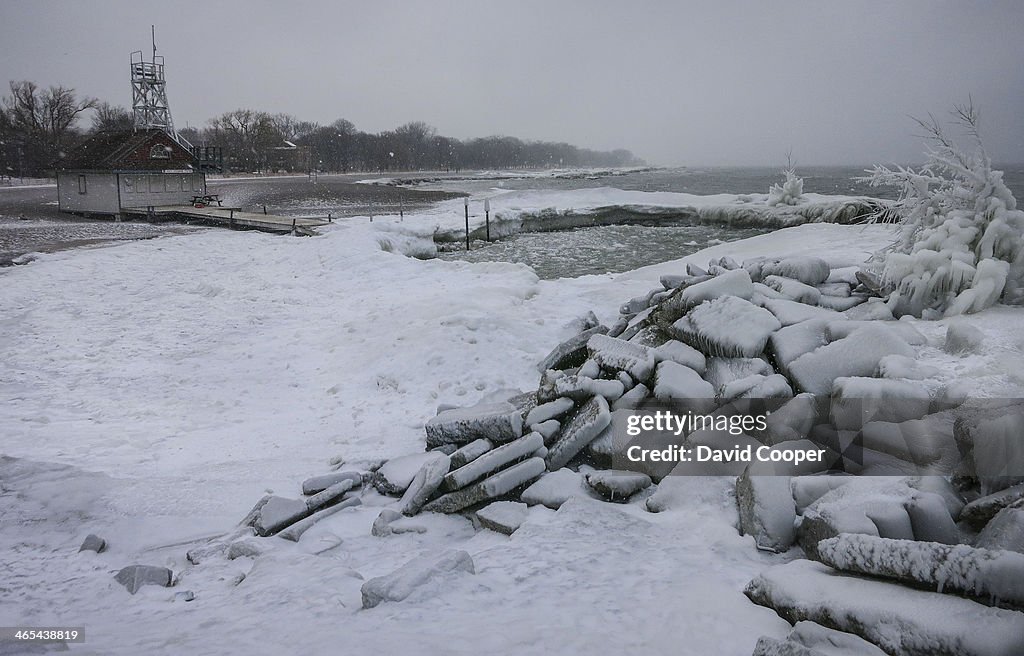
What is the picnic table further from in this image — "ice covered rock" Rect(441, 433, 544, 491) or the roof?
"ice covered rock" Rect(441, 433, 544, 491)

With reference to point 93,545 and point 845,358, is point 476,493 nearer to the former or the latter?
point 93,545

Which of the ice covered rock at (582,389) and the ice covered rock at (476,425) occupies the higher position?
the ice covered rock at (582,389)

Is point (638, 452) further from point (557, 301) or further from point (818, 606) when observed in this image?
point (557, 301)

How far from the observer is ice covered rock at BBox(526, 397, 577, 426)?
6.02 metres

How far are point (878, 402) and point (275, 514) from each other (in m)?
5.21

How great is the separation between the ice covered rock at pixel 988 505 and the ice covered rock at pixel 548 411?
3344 millimetres

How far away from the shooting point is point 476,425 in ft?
19.6

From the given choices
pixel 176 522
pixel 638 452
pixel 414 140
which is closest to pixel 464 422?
pixel 638 452

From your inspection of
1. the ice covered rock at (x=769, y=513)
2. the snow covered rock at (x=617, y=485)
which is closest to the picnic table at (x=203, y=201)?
the snow covered rock at (x=617, y=485)

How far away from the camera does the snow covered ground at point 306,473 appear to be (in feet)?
11.1

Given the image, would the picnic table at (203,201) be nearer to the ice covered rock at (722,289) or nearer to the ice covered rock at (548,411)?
the ice covered rock at (722,289)

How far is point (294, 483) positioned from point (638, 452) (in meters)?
3.41

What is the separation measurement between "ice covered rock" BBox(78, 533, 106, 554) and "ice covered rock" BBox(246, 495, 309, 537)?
109 centimetres

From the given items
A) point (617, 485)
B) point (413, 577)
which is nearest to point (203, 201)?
point (617, 485)
